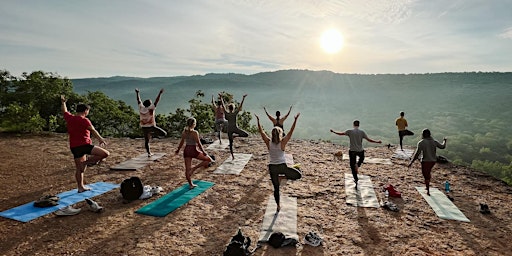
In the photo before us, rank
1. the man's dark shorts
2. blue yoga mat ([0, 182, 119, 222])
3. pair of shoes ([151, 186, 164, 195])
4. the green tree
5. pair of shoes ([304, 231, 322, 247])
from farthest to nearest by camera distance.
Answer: the green tree
pair of shoes ([151, 186, 164, 195])
the man's dark shorts
blue yoga mat ([0, 182, 119, 222])
pair of shoes ([304, 231, 322, 247])

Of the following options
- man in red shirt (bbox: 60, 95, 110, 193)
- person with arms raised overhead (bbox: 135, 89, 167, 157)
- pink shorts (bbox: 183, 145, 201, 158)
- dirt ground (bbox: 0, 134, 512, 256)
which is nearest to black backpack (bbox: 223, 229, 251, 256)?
dirt ground (bbox: 0, 134, 512, 256)

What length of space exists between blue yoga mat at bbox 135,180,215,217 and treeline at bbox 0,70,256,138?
14.8m

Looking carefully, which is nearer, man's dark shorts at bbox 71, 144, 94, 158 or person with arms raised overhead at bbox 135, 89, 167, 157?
man's dark shorts at bbox 71, 144, 94, 158

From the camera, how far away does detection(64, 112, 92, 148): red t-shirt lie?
23.5ft

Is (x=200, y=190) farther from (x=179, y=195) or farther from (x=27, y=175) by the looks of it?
(x=27, y=175)

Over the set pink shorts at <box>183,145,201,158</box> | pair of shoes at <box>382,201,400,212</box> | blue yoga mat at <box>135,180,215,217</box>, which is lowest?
pair of shoes at <box>382,201,400,212</box>

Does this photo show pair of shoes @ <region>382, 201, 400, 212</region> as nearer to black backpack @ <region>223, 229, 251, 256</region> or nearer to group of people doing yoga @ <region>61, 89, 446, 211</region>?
group of people doing yoga @ <region>61, 89, 446, 211</region>

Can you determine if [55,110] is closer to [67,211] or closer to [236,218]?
[67,211]

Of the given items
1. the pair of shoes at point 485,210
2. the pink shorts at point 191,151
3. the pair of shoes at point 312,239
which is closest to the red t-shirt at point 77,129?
the pink shorts at point 191,151

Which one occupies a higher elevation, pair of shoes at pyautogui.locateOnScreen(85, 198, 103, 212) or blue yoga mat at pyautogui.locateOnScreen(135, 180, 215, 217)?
pair of shoes at pyautogui.locateOnScreen(85, 198, 103, 212)

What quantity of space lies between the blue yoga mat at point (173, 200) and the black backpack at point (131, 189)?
61cm

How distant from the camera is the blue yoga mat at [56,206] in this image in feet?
21.6

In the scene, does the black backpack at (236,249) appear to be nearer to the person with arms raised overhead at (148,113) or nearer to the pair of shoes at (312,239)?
the pair of shoes at (312,239)

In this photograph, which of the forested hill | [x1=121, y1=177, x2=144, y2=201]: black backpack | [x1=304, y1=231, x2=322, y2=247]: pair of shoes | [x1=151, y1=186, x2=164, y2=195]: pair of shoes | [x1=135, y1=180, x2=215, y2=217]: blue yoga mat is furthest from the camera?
the forested hill
